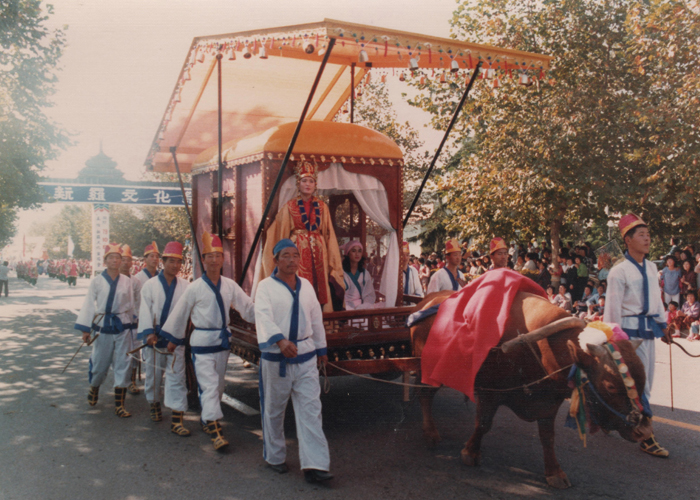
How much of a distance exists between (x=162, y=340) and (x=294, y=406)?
2273 millimetres

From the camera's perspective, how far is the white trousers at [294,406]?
14.1 feet

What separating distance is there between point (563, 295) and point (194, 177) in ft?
28.4

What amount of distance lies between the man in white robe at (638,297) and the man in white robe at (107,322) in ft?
17.0

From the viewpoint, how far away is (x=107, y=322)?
6.58 meters

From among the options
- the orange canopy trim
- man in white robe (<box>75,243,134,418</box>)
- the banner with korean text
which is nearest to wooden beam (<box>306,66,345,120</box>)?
the orange canopy trim

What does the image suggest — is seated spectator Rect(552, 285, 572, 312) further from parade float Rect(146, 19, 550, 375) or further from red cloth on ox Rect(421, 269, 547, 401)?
red cloth on ox Rect(421, 269, 547, 401)

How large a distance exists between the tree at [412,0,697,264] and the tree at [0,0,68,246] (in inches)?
430

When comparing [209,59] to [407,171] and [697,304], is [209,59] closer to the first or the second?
[697,304]

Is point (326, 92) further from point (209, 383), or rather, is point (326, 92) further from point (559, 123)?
point (559, 123)

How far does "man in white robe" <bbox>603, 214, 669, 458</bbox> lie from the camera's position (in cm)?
504

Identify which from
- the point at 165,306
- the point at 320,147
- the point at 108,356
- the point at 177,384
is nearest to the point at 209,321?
the point at 177,384

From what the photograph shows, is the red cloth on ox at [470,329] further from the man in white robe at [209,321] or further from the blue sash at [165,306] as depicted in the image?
the blue sash at [165,306]

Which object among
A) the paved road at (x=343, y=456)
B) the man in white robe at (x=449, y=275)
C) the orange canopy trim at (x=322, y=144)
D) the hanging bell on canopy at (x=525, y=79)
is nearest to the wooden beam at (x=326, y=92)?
the orange canopy trim at (x=322, y=144)

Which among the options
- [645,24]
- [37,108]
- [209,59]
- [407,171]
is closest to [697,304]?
[645,24]
